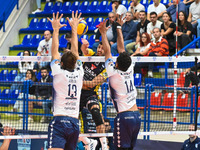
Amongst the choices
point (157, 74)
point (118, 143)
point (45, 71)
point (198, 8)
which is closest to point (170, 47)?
point (157, 74)

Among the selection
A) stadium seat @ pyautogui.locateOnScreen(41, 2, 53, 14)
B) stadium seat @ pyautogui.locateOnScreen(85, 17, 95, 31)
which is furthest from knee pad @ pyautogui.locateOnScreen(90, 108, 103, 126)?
stadium seat @ pyautogui.locateOnScreen(41, 2, 53, 14)

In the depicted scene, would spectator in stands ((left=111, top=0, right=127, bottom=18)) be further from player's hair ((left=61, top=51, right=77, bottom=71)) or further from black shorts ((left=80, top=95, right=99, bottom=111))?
player's hair ((left=61, top=51, right=77, bottom=71))

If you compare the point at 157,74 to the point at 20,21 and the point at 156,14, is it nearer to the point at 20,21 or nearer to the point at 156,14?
the point at 156,14

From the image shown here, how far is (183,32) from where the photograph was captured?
1180cm

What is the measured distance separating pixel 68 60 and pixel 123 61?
951mm

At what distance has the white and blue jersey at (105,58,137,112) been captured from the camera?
645cm

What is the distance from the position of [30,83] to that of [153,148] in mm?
3118

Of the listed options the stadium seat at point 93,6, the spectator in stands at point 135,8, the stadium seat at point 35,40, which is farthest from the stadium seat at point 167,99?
the stadium seat at point 35,40

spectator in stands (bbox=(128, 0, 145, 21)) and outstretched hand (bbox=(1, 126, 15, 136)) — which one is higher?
spectator in stands (bbox=(128, 0, 145, 21))

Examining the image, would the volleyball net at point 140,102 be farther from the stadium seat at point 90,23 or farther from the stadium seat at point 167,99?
the stadium seat at point 90,23

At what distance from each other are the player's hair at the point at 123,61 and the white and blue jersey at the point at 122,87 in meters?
0.10

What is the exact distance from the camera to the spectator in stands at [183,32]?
453 inches

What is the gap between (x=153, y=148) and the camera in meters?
8.81

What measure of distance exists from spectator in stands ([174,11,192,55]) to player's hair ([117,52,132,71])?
5.49 m
